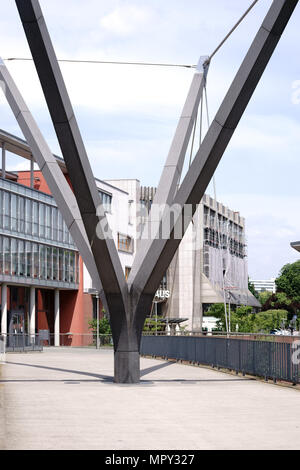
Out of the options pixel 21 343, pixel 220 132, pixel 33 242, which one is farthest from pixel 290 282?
pixel 220 132

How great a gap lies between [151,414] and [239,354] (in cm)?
1028

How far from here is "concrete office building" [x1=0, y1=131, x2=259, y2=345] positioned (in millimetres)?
59125

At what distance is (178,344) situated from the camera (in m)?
29.7

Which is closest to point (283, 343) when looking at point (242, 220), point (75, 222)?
point (75, 222)

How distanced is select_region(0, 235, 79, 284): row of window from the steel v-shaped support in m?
39.4

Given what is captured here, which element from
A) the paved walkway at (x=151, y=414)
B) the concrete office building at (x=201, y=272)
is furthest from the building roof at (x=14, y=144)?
the paved walkway at (x=151, y=414)

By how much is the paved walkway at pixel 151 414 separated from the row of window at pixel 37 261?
38.4m

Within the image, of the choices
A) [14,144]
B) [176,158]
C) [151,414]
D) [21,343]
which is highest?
[14,144]

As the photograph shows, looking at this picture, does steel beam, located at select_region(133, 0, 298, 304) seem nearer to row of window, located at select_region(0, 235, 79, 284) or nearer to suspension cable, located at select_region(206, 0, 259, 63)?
suspension cable, located at select_region(206, 0, 259, 63)

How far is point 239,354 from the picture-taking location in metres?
22.2

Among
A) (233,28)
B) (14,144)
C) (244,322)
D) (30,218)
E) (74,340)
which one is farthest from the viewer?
(74,340)

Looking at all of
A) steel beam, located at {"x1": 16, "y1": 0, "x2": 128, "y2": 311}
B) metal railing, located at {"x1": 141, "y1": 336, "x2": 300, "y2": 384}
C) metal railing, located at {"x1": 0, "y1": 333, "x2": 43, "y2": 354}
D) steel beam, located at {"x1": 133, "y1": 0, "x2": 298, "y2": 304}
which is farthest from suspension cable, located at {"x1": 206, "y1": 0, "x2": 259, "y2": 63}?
metal railing, located at {"x1": 0, "y1": 333, "x2": 43, "y2": 354}

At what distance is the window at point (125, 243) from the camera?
81312mm

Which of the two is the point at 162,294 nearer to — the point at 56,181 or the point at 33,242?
the point at 33,242
